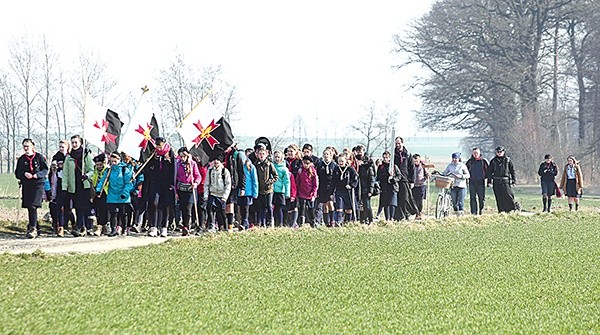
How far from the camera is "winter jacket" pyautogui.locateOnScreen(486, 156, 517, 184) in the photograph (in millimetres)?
27844

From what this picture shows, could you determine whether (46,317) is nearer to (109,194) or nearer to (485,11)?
(109,194)

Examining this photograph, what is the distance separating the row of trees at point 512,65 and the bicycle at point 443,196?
3543 cm

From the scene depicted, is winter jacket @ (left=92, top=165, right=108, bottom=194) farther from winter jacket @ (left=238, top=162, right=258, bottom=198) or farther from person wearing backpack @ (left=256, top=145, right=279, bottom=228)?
person wearing backpack @ (left=256, top=145, right=279, bottom=228)

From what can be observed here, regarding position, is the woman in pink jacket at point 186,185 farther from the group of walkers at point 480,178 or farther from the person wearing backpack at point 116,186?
the group of walkers at point 480,178

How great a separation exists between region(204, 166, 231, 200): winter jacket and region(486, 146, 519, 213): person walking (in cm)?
1017

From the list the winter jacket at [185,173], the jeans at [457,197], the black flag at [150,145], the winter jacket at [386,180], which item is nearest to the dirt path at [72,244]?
the winter jacket at [185,173]

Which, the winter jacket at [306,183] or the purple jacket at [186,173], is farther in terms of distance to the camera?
the winter jacket at [306,183]

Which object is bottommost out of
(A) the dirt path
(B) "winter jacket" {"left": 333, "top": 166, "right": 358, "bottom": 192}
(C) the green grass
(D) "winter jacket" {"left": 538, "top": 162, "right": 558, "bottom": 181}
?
(C) the green grass

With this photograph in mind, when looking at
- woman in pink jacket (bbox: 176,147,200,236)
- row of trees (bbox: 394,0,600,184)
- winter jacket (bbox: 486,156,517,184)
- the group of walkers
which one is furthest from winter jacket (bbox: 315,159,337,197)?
row of trees (bbox: 394,0,600,184)

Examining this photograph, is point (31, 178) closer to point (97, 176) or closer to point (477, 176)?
point (97, 176)

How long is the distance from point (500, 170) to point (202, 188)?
1052cm

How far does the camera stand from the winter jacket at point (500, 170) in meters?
27.8

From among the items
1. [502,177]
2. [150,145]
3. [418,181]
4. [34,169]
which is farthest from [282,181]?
[502,177]

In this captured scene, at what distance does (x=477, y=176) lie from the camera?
27.8 metres
